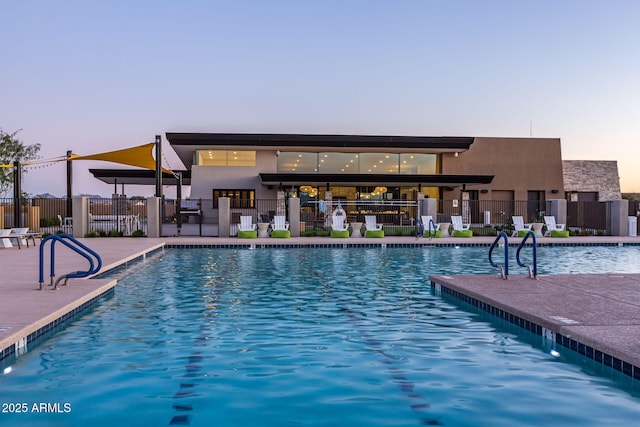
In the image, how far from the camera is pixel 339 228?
23.0m

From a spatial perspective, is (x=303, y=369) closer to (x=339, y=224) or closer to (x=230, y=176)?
(x=339, y=224)

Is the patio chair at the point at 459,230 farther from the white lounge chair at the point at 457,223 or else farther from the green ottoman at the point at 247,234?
the green ottoman at the point at 247,234

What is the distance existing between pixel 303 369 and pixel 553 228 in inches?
829

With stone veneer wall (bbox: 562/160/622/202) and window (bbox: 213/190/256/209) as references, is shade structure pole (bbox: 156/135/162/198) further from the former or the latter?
stone veneer wall (bbox: 562/160/622/202)

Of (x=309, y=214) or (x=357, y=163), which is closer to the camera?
(x=309, y=214)

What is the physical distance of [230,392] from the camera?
4.75m

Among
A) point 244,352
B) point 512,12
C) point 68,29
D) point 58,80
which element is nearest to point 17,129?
point 58,80

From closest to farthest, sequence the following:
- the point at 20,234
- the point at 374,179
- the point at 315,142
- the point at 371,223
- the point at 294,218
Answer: the point at 20,234 < the point at 371,223 < the point at 294,218 < the point at 374,179 < the point at 315,142

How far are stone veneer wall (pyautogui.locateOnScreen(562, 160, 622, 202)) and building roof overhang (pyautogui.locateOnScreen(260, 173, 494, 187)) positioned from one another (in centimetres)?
1138

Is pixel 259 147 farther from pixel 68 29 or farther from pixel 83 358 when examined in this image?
pixel 83 358

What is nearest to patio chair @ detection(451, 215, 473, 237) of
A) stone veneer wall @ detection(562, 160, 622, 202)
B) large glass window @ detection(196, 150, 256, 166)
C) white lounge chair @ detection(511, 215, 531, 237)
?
white lounge chair @ detection(511, 215, 531, 237)

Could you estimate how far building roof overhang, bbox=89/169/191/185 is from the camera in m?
34.0

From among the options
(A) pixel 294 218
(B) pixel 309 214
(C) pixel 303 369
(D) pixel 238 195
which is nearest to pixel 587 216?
(B) pixel 309 214

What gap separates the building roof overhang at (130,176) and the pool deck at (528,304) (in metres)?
22.8
